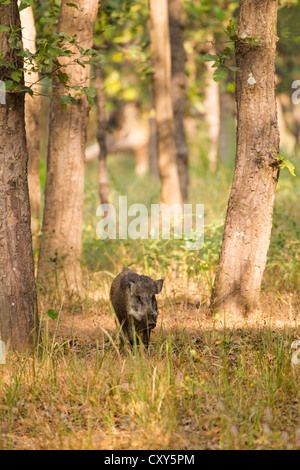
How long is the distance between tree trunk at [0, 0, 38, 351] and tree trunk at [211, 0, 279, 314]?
235 cm

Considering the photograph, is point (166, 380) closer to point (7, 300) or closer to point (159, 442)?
point (159, 442)

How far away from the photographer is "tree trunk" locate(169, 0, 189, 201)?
13.6 metres

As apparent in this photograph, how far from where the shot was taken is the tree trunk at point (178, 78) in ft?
44.7

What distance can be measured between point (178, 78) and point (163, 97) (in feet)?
5.96

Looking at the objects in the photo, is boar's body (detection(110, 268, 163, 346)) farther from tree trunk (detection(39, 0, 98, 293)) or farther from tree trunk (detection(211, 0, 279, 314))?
tree trunk (detection(39, 0, 98, 293))

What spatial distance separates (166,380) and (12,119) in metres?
2.80

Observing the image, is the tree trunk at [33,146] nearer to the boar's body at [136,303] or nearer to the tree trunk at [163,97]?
the tree trunk at [163,97]

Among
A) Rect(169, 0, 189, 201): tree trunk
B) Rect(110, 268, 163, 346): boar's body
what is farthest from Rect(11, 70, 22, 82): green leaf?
Rect(169, 0, 189, 201): tree trunk

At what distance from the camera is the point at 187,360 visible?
5.88 metres

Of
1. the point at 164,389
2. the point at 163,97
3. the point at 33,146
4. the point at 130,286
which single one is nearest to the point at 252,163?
the point at 130,286

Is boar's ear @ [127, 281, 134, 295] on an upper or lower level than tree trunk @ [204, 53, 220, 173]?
lower

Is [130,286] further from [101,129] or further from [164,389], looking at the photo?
[101,129]

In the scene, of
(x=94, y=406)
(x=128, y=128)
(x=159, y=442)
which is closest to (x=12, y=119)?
(x=94, y=406)

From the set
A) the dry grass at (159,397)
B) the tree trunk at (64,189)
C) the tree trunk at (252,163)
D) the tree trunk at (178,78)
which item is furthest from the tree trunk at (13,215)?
the tree trunk at (178,78)
